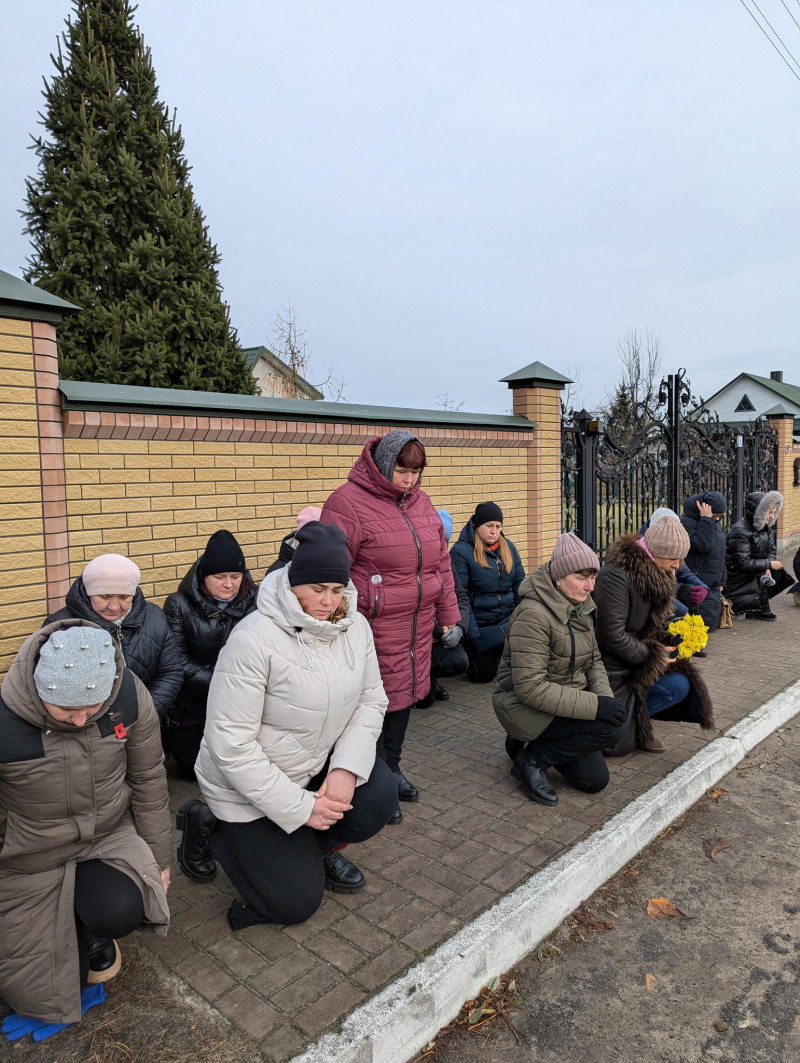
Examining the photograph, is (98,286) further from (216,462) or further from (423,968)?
(423,968)

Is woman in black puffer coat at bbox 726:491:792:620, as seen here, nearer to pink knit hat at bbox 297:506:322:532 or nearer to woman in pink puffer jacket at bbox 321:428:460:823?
pink knit hat at bbox 297:506:322:532

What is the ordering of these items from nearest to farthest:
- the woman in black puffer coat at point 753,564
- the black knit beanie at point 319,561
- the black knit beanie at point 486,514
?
the black knit beanie at point 319,561, the black knit beanie at point 486,514, the woman in black puffer coat at point 753,564

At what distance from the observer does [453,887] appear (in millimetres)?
3025

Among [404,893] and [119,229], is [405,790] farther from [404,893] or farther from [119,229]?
[119,229]

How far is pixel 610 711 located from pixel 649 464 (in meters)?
6.87

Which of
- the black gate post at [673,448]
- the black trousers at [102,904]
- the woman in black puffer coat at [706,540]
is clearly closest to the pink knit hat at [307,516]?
the black trousers at [102,904]

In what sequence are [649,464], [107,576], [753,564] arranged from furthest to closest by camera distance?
[649,464] < [753,564] < [107,576]

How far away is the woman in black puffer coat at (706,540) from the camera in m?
7.37

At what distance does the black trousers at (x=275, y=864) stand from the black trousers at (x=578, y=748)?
129 cm

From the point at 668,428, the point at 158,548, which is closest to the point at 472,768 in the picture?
the point at 158,548

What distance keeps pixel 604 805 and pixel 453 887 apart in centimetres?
110

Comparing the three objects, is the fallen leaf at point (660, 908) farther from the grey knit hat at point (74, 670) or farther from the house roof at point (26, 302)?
the house roof at point (26, 302)

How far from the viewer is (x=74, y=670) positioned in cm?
222

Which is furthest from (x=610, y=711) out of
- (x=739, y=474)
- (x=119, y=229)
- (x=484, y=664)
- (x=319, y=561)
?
(x=739, y=474)
